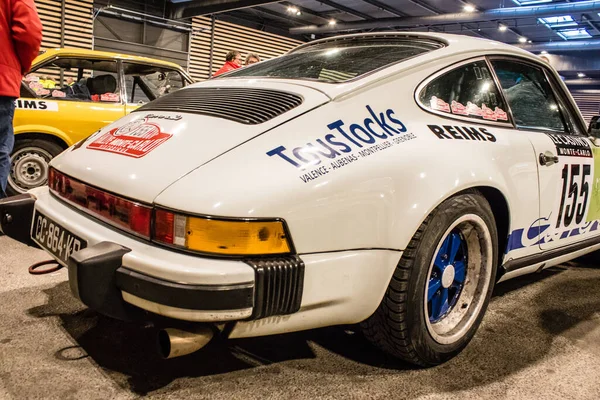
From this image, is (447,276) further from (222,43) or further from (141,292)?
(222,43)

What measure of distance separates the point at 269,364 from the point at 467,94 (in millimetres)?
1427

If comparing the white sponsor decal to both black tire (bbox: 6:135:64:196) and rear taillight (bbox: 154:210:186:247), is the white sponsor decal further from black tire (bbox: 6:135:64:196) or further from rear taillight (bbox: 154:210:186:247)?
rear taillight (bbox: 154:210:186:247)

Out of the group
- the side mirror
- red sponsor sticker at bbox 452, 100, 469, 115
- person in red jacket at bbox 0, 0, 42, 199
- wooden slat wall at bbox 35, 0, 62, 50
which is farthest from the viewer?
wooden slat wall at bbox 35, 0, 62, 50

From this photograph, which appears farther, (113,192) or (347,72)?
(347,72)

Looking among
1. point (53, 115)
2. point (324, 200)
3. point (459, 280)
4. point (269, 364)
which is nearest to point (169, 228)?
point (324, 200)

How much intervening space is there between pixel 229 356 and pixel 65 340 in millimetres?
683

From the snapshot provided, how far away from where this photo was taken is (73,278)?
1480 mm

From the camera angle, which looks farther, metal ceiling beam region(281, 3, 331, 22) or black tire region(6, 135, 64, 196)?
metal ceiling beam region(281, 3, 331, 22)

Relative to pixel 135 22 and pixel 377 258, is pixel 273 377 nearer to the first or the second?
pixel 377 258

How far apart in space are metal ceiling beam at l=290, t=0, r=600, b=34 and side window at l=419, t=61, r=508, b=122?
9.39 metres

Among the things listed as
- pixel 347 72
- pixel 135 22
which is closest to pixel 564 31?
pixel 135 22

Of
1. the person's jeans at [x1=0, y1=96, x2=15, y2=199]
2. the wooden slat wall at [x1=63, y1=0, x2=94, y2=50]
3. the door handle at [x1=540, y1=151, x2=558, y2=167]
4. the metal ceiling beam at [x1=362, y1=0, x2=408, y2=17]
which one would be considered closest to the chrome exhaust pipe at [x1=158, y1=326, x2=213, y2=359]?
the door handle at [x1=540, y1=151, x2=558, y2=167]

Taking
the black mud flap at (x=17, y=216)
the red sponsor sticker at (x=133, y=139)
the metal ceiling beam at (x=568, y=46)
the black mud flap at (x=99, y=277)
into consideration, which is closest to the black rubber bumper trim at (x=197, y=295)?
the black mud flap at (x=99, y=277)

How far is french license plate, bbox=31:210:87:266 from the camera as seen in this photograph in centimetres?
174
